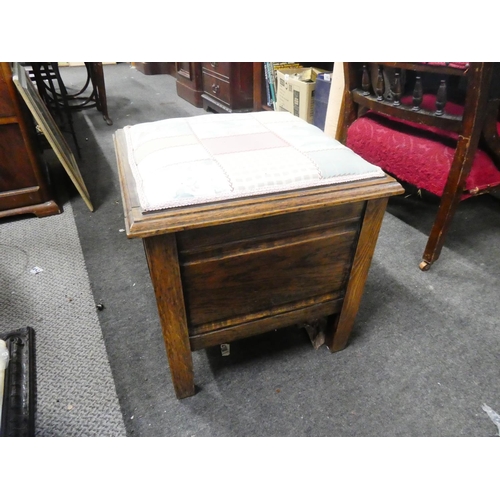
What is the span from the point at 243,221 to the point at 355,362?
1.79 feet

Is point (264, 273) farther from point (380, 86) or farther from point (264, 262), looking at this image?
point (380, 86)

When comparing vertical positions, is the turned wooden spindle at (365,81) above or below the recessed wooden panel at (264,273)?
above

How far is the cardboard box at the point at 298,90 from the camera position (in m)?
1.92

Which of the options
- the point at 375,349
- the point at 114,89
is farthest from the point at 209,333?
the point at 114,89

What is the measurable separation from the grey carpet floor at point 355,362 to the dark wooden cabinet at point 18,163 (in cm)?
35

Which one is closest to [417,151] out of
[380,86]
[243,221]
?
[380,86]

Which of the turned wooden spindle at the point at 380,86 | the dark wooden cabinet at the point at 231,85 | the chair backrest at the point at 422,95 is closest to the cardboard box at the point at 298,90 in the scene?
the dark wooden cabinet at the point at 231,85

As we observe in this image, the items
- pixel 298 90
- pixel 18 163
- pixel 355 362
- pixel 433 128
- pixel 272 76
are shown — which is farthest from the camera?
pixel 272 76

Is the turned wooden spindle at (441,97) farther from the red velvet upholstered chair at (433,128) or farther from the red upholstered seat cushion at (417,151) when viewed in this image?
the red upholstered seat cushion at (417,151)

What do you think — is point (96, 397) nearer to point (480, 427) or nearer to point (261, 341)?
point (261, 341)

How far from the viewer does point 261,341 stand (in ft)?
3.30

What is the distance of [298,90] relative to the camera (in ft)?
6.40

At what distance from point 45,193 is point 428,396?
158cm

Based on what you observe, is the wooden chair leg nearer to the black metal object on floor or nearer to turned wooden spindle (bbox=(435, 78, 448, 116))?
turned wooden spindle (bbox=(435, 78, 448, 116))
